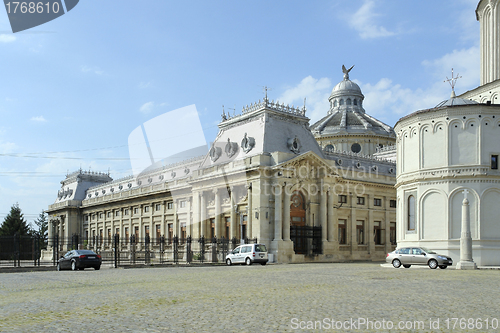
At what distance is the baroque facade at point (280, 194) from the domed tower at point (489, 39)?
59.0 ft

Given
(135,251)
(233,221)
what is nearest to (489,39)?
(233,221)

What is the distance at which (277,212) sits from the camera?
52.3 m

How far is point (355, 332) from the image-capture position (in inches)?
412

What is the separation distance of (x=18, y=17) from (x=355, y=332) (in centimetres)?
1183

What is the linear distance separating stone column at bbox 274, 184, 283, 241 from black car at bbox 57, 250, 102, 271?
20.2 meters

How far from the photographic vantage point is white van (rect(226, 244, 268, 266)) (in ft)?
140

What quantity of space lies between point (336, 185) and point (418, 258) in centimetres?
2558

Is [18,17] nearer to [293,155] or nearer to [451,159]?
[451,159]

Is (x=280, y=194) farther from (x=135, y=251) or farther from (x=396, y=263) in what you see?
(x=396, y=263)

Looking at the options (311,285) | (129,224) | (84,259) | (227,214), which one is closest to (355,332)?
(311,285)

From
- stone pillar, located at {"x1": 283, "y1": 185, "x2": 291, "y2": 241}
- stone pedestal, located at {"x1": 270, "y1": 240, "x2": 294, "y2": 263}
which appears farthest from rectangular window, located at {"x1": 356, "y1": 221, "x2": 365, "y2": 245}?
stone pedestal, located at {"x1": 270, "y1": 240, "x2": 294, "y2": 263}

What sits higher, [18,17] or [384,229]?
[18,17]

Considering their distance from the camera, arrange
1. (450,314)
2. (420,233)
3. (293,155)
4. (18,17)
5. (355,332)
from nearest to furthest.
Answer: (355,332)
(450,314)
(18,17)
(420,233)
(293,155)

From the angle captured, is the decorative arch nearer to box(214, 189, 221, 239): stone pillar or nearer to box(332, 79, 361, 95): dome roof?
box(214, 189, 221, 239): stone pillar
